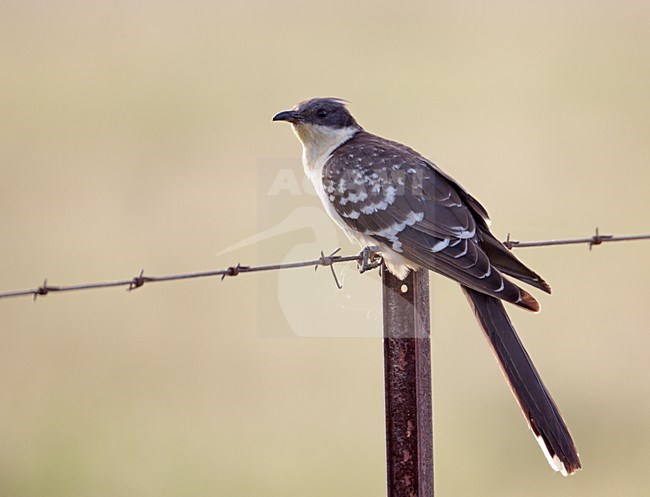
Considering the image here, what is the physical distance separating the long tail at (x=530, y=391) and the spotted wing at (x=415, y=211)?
131mm

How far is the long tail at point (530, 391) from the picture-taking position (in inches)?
171

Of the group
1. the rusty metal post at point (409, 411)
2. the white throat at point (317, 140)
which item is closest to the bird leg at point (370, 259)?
the white throat at point (317, 140)

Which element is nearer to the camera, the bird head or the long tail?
the long tail

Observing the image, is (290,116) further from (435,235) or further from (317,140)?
(435,235)

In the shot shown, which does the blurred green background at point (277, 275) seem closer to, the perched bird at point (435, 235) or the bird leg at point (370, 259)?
the bird leg at point (370, 259)

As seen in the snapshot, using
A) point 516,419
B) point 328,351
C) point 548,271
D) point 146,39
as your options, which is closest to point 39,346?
point 328,351

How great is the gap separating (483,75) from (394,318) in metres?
14.4

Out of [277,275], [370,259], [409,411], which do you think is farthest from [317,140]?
[409,411]

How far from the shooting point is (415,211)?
5.47 meters

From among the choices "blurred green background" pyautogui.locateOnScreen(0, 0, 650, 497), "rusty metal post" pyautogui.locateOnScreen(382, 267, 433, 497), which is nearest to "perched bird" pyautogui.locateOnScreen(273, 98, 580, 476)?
"blurred green background" pyautogui.locateOnScreen(0, 0, 650, 497)

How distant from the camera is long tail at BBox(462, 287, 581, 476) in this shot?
14.3 ft

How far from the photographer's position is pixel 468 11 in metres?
21.8

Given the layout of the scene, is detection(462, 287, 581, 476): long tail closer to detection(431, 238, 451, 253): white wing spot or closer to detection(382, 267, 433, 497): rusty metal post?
detection(431, 238, 451, 253): white wing spot

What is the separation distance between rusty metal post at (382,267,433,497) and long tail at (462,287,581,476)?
25.5 inches
